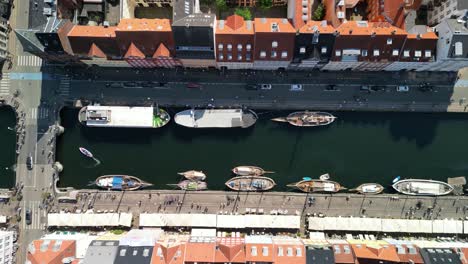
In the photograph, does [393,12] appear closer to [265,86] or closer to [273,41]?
[273,41]

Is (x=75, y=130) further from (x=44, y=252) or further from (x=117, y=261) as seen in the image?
(x=117, y=261)

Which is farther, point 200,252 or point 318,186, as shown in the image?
point 318,186

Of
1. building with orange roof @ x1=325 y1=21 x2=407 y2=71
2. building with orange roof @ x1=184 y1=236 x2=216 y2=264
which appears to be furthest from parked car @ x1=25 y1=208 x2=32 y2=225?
building with orange roof @ x1=325 y1=21 x2=407 y2=71

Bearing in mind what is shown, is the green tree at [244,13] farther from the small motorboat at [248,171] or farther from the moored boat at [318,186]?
the moored boat at [318,186]

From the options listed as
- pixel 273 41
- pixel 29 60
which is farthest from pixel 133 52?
pixel 29 60

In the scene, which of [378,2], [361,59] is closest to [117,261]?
[361,59]

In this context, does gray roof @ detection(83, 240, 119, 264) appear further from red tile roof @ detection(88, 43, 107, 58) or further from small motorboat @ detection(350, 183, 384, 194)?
small motorboat @ detection(350, 183, 384, 194)

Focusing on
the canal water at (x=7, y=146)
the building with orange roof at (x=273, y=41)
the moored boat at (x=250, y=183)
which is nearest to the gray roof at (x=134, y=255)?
the moored boat at (x=250, y=183)
